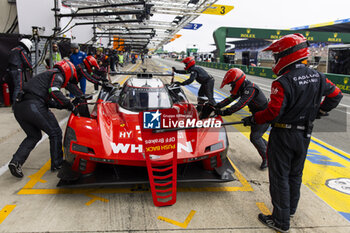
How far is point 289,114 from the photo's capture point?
2.56 metres

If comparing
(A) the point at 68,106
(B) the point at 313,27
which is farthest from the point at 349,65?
(B) the point at 313,27

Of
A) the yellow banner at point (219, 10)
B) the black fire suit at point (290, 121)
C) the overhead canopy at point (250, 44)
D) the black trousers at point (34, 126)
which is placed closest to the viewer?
the black fire suit at point (290, 121)

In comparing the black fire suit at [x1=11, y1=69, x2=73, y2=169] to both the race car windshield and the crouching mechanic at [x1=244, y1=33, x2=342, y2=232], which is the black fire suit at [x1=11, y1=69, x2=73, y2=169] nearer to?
the race car windshield

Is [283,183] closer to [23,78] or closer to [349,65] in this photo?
[23,78]

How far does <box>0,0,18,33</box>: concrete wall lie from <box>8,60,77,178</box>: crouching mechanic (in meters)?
6.60

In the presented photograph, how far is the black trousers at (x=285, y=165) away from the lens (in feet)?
8.54

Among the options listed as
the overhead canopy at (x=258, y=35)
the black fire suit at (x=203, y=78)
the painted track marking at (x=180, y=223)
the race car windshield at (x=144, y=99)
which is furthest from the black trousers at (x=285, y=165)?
the overhead canopy at (x=258, y=35)

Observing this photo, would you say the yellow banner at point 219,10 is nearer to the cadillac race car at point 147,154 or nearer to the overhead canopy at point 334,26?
the cadillac race car at point 147,154

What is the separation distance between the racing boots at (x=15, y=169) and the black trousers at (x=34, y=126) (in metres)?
0.06

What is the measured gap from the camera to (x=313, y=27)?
56.2 metres

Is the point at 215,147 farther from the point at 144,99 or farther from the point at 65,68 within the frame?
the point at 65,68

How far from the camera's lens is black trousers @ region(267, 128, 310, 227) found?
2.60 metres

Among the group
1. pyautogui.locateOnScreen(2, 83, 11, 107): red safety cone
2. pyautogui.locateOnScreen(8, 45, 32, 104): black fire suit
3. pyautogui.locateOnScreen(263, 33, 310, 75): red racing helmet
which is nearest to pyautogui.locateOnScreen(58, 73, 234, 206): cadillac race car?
pyautogui.locateOnScreen(263, 33, 310, 75): red racing helmet

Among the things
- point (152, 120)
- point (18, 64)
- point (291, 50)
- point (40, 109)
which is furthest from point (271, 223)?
point (18, 64)
